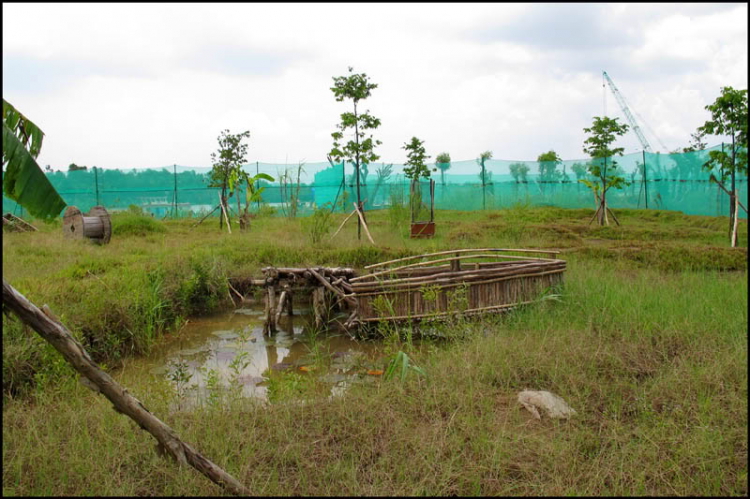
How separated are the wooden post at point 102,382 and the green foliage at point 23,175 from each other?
0.48 metres

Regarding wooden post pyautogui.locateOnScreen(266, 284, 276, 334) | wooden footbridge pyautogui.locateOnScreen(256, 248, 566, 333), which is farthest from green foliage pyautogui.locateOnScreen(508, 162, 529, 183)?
A: wooden post pyautogui.locateOnScreen(266, 284, 276, 334)

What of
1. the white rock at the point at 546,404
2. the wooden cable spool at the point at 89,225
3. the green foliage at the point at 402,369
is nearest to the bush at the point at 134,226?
the wooden cable spool at the point at 89,225

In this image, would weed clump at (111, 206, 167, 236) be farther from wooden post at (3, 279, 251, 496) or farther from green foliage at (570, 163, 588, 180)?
green foliage at (570, 163, 588, 180)

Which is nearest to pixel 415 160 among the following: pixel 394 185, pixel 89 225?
pixel 394 185

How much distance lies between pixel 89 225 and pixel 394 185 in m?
8.53

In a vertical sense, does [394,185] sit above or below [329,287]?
above

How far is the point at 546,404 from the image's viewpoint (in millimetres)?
3219

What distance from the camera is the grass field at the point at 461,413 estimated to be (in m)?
2.49

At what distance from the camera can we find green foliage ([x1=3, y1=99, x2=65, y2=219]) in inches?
84.9

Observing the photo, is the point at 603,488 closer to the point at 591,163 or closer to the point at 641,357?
the point at 641,357

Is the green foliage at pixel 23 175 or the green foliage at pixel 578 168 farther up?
the green foliage at pixel 578 168

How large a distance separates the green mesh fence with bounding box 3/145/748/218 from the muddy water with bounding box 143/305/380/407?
33.4 ft

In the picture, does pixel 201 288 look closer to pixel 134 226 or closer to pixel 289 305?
pixel 289 305

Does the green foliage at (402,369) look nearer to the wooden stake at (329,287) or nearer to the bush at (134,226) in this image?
the wooden stake at (329,287)
